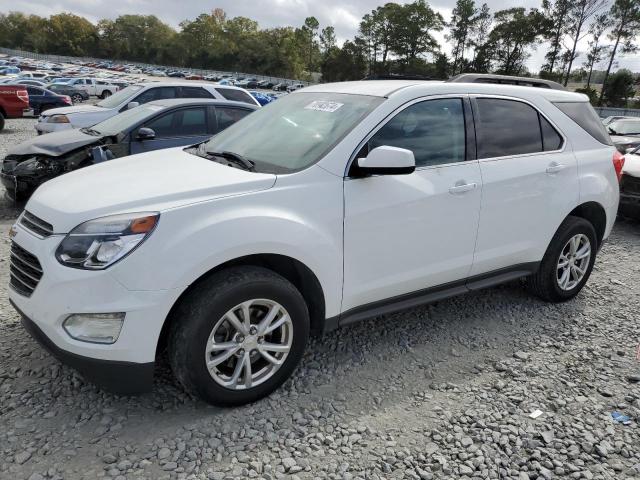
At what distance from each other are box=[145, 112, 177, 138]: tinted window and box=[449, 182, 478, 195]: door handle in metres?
5.01

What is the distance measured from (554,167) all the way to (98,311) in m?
3.37

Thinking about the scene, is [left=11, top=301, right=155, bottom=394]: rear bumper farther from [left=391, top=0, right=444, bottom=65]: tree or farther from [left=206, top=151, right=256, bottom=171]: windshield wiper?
[left=391, top=0, right=444, bottom=65]: tree

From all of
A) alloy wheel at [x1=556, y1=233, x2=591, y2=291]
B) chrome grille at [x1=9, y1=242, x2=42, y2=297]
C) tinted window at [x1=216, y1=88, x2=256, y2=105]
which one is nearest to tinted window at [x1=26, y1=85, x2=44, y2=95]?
tinted window at [x1=216, y1=88, x2=256, y2=105]

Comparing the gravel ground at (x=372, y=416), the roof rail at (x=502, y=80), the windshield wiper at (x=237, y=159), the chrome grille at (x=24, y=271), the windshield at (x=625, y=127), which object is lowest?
the windshield at (x=625, y=127)

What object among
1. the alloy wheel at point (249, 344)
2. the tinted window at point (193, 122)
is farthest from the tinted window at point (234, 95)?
the alloy wheel at point (249, 344)

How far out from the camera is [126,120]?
723 cm

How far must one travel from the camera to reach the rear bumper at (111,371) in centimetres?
240

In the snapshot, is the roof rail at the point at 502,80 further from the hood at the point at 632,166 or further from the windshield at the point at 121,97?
the windshield at the point at 121,97

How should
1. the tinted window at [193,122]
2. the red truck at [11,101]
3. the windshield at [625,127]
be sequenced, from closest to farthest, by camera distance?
1. the tinted window at [193,122]
2. the windshield at [625,127]
3. the red truck at [11,101]

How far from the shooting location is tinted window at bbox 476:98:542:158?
11.8 feet

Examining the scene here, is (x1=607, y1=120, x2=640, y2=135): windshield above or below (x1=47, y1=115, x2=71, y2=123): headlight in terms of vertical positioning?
below

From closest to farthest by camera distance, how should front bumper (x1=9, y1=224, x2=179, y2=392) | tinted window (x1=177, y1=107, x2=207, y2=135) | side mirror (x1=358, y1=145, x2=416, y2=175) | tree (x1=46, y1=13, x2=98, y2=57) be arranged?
front bumper (x1=9, y1=224, x2=179, y2=392) → side mirror (x1=358, y1=145, x2=416, y2=175) → tinted window (x1=177, y1=107, x2=207, y2=135) → tree (x1=46, y1=13, x2=98, y2=57)

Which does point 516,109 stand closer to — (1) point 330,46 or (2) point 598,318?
(2) point 598,318

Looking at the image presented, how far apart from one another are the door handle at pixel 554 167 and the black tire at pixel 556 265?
49 cm
